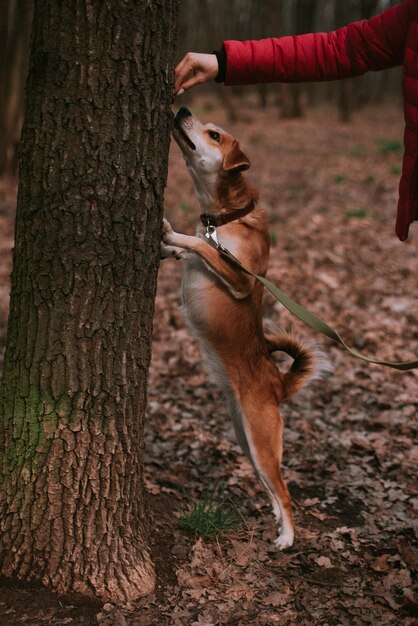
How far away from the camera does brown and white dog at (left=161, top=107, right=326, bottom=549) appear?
363 centimetres

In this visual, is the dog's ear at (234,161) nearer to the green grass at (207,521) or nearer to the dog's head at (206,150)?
the dog's head at (206,150)

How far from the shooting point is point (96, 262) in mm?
2705

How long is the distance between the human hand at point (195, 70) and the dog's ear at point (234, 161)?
671mm

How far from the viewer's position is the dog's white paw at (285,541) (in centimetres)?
363

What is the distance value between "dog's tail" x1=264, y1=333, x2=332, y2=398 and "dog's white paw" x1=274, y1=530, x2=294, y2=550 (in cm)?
81

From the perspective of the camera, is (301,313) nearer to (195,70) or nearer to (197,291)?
(197,291)

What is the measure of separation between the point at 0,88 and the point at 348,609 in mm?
11052

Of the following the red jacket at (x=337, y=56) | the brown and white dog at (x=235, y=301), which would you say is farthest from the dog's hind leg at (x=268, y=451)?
the red jacket at (x=337, y=56)

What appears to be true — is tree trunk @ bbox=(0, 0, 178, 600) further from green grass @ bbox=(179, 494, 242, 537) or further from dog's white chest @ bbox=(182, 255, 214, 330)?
dog's white chest @ bbox=(182, 255, 214, 330)

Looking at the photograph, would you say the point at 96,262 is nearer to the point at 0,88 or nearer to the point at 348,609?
the point at 348,609

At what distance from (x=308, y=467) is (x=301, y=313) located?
6.40 ft

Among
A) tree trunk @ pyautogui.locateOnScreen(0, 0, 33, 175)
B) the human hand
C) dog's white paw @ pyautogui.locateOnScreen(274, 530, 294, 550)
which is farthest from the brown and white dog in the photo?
tree trunk @ pyautogui.locateOnScreen(0, 0, 33, 175)

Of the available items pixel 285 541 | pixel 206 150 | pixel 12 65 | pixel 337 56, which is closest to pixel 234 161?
pixel 206 150

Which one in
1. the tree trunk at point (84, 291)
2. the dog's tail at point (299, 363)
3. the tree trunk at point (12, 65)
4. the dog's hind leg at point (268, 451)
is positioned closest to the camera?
the tree trunk at point (84, 291)
